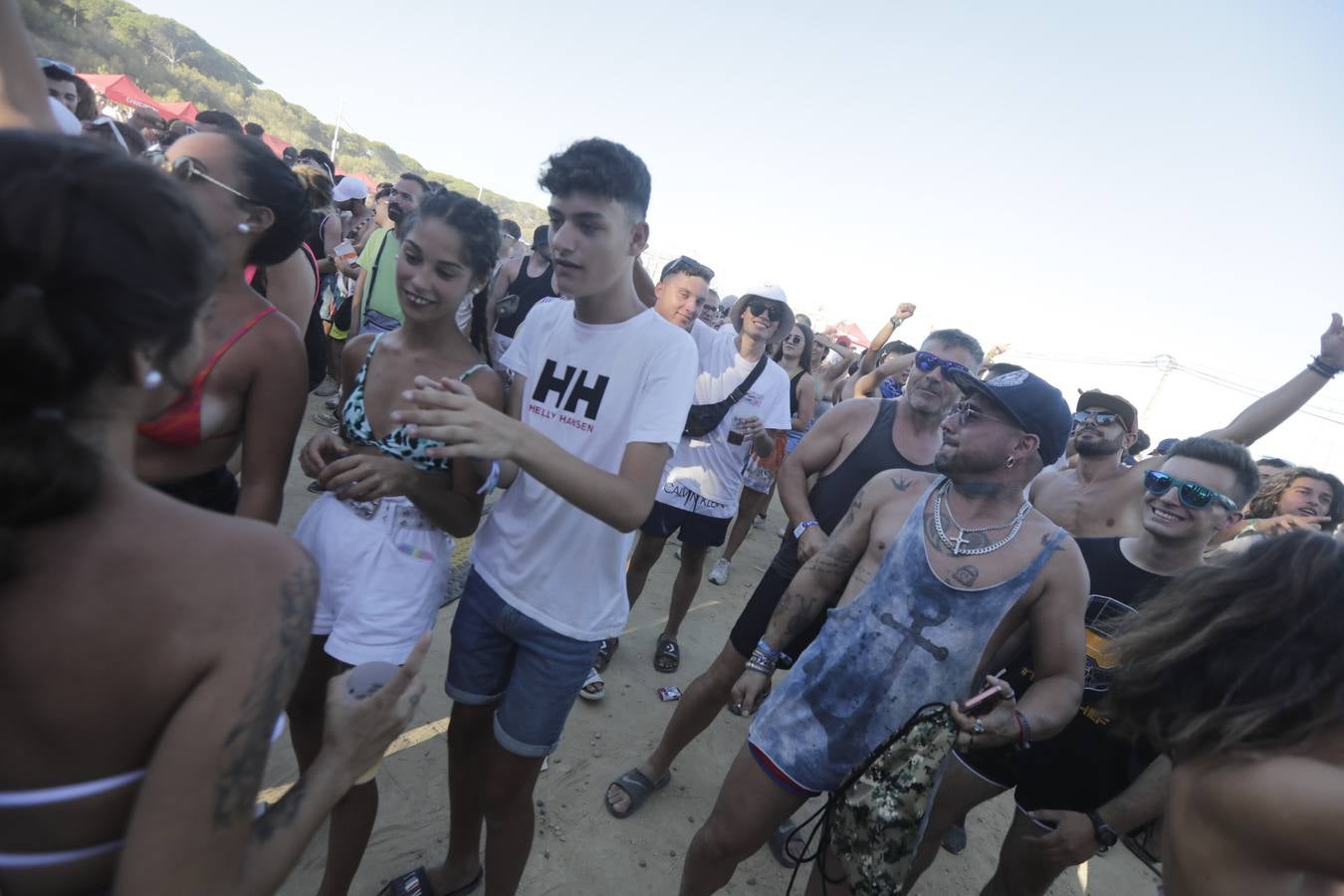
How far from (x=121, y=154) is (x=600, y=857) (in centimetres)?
304

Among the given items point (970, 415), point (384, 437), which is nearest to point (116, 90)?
point (384, 437)

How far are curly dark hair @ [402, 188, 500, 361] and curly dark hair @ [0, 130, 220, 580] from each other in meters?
1.39

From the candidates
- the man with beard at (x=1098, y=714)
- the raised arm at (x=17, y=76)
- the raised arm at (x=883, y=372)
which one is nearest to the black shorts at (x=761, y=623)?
the man with beard at (x=1098, y=714)

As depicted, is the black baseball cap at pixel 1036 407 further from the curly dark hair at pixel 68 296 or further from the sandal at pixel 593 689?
the sandal at pixel 593 689

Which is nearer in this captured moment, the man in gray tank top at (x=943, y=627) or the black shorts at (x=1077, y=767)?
the man in gray tank top at (x=943, y=627)

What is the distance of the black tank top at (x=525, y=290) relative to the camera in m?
4.95

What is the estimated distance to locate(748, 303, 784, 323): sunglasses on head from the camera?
4.43 m

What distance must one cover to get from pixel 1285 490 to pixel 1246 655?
14.1 ft

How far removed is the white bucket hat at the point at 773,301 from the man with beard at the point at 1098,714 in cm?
240

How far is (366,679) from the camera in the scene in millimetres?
1204

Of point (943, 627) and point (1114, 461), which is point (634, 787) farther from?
point (1114, 461)

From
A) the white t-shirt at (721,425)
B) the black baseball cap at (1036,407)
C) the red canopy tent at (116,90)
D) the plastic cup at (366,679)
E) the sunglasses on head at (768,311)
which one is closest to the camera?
the plastic cup at (366,679)

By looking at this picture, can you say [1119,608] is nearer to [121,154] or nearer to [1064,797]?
[1064,797]

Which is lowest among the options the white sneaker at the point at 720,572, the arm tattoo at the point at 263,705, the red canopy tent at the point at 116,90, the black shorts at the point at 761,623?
the white sneaker at the point at 720,572
